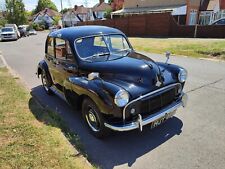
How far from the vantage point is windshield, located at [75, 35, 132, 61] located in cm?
502

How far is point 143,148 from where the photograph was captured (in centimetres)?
400

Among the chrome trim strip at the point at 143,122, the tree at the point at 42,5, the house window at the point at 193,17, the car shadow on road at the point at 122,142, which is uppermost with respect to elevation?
the tree at the point at 42,5

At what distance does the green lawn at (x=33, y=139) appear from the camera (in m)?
3.53

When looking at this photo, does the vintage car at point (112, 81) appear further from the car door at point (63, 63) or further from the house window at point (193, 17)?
the house window at point (193, 17)

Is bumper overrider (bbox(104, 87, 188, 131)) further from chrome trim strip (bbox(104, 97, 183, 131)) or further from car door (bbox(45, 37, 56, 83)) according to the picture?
car door (bbox(45, 37, 56, 83))

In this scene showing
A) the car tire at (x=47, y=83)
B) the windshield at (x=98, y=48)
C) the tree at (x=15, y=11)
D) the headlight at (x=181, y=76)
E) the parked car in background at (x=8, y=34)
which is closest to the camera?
the headlight at (x=181, y=76)

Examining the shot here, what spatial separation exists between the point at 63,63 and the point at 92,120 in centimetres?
174

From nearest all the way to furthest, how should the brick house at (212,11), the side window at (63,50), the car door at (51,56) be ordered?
the side window at (63,50) < the car door at (51,56) < the brick house at (212,11)

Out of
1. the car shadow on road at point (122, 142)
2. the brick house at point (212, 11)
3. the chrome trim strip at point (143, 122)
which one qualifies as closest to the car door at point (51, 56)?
the car shadow on road at point (122, 142)

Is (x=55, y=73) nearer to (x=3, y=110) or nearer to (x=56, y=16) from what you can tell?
(x=3, y=110)

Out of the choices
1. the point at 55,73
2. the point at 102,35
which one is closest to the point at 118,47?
the point at 102,35

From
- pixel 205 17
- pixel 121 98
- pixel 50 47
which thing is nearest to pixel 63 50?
pixel 50 47

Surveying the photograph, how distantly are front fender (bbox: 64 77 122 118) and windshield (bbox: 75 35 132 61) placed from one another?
76cm

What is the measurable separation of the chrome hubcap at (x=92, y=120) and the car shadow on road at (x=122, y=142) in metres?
0.19
